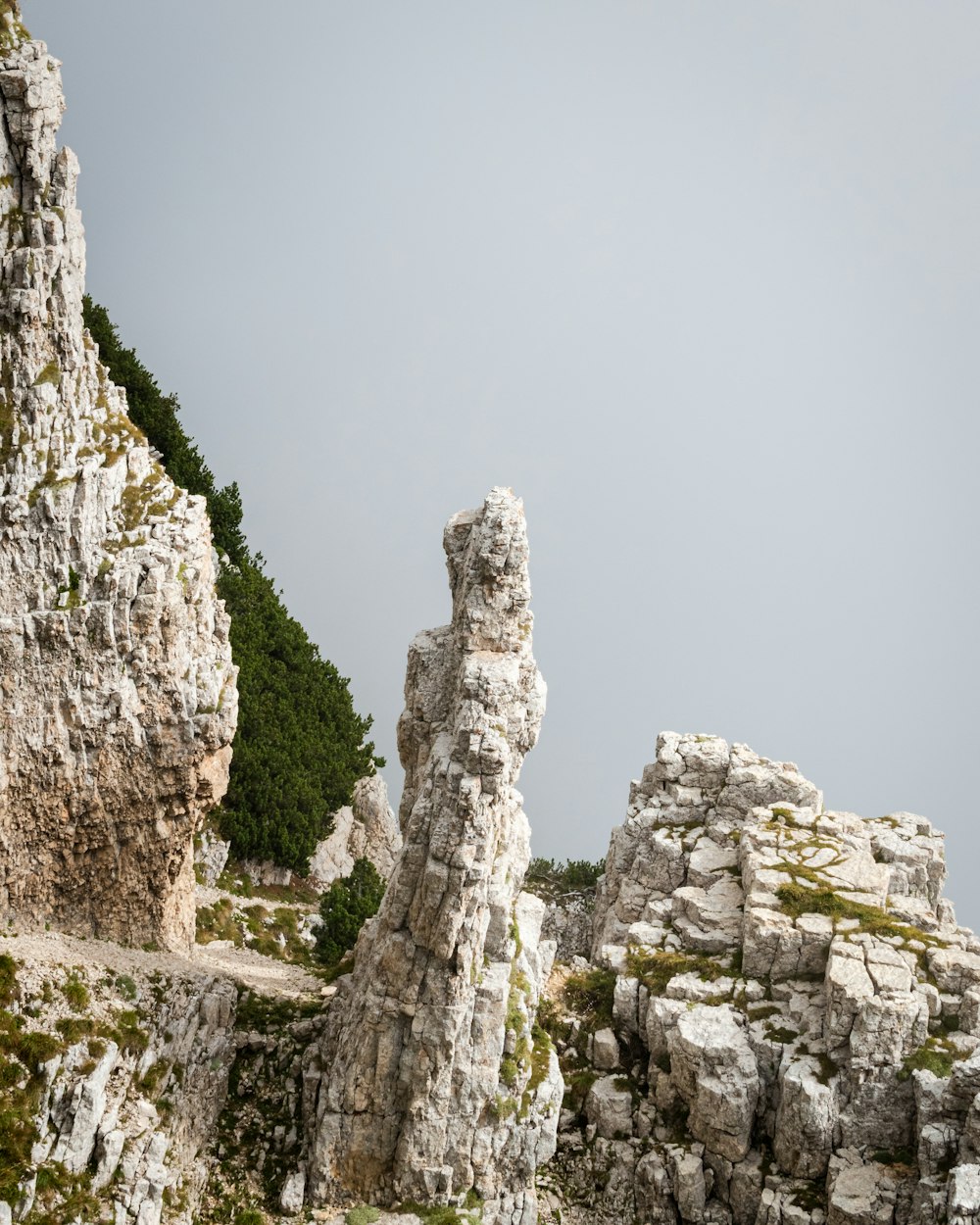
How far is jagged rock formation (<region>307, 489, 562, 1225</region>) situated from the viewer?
1282 inches

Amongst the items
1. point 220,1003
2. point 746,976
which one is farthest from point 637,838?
point 220,1003

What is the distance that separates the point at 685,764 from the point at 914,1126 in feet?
64.5

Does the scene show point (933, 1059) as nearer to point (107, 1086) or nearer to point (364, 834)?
point (107, 1086)

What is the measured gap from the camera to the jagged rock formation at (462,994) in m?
32.6

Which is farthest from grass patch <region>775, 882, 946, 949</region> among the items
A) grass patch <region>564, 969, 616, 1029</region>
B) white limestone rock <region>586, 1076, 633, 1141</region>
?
white limestone rock <region>586, 1076, 633, 1141</region>

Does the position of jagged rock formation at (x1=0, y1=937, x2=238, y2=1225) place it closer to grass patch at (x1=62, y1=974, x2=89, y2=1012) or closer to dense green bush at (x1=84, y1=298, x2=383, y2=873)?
grass patch at (x1=62, y1=974, x2=89, y2=1012)

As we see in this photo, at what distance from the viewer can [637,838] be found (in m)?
49.7

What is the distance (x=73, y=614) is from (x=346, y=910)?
1887 cm

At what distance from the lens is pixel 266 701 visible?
64.8 meters

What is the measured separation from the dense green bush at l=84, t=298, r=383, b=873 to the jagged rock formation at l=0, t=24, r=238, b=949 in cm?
1790

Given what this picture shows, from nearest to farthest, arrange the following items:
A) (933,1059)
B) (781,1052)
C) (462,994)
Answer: (462,994), (933,1059), (781,1052)

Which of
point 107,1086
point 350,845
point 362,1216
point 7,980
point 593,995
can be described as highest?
point 350,845

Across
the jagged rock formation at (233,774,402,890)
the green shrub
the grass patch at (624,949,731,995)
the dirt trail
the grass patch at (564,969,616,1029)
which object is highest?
the jagged rock formation at (233,774,402,890)

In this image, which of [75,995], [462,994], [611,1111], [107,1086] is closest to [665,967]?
[611,1111]
